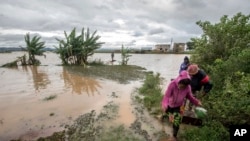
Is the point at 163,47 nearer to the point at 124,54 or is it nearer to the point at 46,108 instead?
the point at 124,54

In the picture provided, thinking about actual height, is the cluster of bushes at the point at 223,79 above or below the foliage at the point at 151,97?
above

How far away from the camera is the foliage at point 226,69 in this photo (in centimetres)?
493

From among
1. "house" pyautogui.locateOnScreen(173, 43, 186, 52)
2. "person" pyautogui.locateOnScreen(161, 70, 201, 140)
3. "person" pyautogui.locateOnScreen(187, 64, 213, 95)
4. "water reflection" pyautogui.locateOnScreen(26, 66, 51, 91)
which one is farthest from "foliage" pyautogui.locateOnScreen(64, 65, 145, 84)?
"house" pyautogui.locateOnScreen(173, 43, 186, 52)

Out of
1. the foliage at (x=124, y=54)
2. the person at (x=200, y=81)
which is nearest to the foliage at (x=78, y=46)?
the foliage at (x=124, y=54)

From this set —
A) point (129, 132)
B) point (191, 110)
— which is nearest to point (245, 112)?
point (191, 110)

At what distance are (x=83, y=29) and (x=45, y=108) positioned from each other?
16577 mm

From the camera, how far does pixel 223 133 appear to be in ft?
15.8

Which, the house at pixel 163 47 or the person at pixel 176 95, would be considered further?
the house at pixel 163 47

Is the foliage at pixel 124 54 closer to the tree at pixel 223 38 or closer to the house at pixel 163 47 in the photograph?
the tree at pixel 223 38

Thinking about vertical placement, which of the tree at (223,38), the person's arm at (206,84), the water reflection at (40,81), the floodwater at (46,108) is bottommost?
the floodwater at (46,108)

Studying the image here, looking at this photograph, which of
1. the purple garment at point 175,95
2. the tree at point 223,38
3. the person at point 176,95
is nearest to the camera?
the person at point 176,95

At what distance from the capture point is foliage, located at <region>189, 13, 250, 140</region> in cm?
493

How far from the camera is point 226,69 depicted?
288 inches

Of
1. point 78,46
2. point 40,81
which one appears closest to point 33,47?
point 78,46
